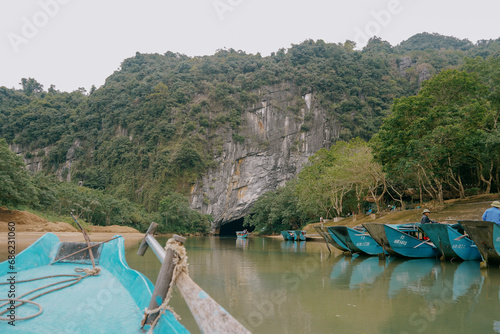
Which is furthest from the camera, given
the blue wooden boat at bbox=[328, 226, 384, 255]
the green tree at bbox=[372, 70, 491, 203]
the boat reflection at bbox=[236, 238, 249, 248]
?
the boat reflection at bbox=[236, 238, 249, 248]

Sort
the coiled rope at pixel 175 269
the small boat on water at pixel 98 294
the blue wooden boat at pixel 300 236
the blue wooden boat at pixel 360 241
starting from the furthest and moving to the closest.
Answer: the blue wooden boat at pixel 300 236 < the blue wooden boat at pixel 360 241 < the coiled rope at pixel 175 269 < the small boat on water at pixel 98 294

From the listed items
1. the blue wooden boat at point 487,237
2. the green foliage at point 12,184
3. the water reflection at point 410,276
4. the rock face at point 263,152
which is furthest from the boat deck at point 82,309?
the rock face at point 263,152

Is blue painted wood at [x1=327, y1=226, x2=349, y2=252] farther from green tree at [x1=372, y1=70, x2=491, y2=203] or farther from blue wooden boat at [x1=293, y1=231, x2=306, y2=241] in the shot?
blue wooden boat at [x1=293, y1=231, x2=306, y2=241]

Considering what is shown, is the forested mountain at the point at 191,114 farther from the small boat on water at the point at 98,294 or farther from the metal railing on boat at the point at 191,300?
the metal railing on boat at the point at 191,300

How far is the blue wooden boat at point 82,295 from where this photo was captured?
272 cm

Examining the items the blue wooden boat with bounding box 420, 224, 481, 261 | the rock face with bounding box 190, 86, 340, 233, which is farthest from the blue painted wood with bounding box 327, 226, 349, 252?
the rock face with bounding box 190, 86, 340, 233

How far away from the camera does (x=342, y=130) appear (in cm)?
4881

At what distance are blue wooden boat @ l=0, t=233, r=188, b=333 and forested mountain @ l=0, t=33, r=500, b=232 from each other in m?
39.0

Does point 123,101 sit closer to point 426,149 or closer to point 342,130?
point 342,130

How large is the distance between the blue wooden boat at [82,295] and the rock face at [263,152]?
3919 centimetres

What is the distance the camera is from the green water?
3.88m

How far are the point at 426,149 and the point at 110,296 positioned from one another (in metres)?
15.0

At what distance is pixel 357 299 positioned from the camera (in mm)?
5168

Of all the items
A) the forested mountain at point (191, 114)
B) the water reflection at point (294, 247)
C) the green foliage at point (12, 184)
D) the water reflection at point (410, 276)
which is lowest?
the water reflection at point (294, 247)
